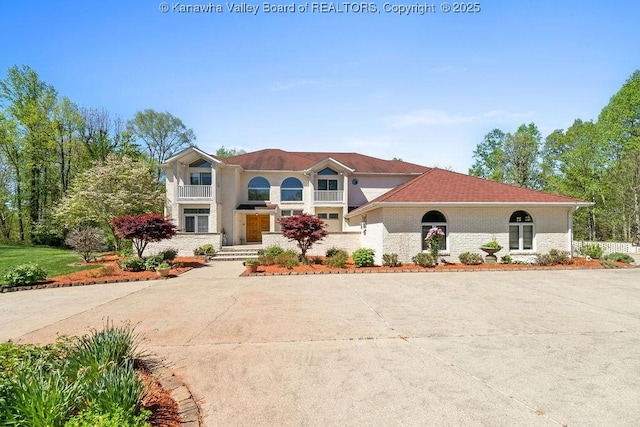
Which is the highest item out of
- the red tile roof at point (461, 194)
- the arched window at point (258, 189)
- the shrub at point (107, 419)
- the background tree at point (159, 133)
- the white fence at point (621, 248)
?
the background tree at point (159, 133)

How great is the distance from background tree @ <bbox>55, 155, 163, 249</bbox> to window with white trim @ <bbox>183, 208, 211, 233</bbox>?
3993mm

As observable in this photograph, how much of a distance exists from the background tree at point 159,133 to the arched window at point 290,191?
20.3m

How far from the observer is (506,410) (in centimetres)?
334

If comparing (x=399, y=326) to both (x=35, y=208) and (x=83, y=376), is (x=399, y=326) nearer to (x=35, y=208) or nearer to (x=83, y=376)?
(x=83, y=376)

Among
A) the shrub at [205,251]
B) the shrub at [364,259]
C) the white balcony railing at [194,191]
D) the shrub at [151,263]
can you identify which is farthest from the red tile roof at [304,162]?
the shrub at [151,263]

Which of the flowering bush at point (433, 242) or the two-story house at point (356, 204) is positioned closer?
the flowering bush at point (433, 242)

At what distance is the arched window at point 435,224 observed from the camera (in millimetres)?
15516

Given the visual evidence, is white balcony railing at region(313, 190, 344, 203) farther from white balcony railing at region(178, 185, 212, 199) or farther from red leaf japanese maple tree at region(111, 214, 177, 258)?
red leaf japanese maple tree at region(111, 214, 177, 258)

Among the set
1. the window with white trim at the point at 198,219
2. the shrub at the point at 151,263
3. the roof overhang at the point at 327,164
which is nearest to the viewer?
the shrub at the point at 151,263

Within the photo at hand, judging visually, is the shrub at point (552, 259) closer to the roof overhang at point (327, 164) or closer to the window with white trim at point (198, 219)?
the roof overhang at point (327, 164)

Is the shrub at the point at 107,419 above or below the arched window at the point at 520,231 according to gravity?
below

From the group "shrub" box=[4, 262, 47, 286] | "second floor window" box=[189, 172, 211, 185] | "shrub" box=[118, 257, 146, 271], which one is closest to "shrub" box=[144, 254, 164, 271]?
"shrub" box=[118, 257, 146, 271]

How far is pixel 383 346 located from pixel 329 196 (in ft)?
64.1

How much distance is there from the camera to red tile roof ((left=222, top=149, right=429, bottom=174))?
2553 cm
